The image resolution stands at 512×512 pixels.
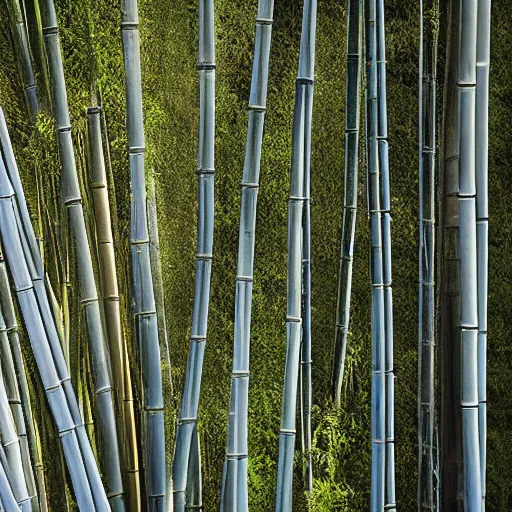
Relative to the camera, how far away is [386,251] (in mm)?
1564

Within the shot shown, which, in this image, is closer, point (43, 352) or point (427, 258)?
point (43, 352)

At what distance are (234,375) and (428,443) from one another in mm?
505

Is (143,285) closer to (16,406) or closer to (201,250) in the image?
(201,250)

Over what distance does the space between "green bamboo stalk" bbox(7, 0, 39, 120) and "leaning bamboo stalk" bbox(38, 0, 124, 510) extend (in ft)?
0.15

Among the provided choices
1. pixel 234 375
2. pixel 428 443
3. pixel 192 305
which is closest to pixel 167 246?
pixel 192 305

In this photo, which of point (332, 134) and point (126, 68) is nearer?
point (126, 68)

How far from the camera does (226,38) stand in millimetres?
1541

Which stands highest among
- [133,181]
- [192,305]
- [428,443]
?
[133,181]

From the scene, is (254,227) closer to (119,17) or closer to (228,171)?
(228,171)

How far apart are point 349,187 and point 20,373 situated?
0.85m

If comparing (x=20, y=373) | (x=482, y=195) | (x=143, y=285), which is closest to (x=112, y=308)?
(x=143, y=285)

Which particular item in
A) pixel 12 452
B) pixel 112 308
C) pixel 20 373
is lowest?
pixel 12 452

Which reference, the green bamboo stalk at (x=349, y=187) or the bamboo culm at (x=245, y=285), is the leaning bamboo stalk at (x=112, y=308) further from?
the green bamboo stalk at (x=349, y=187)

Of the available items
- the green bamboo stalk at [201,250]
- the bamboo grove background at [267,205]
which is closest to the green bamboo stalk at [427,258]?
the bamboo grove background at [267,205]
